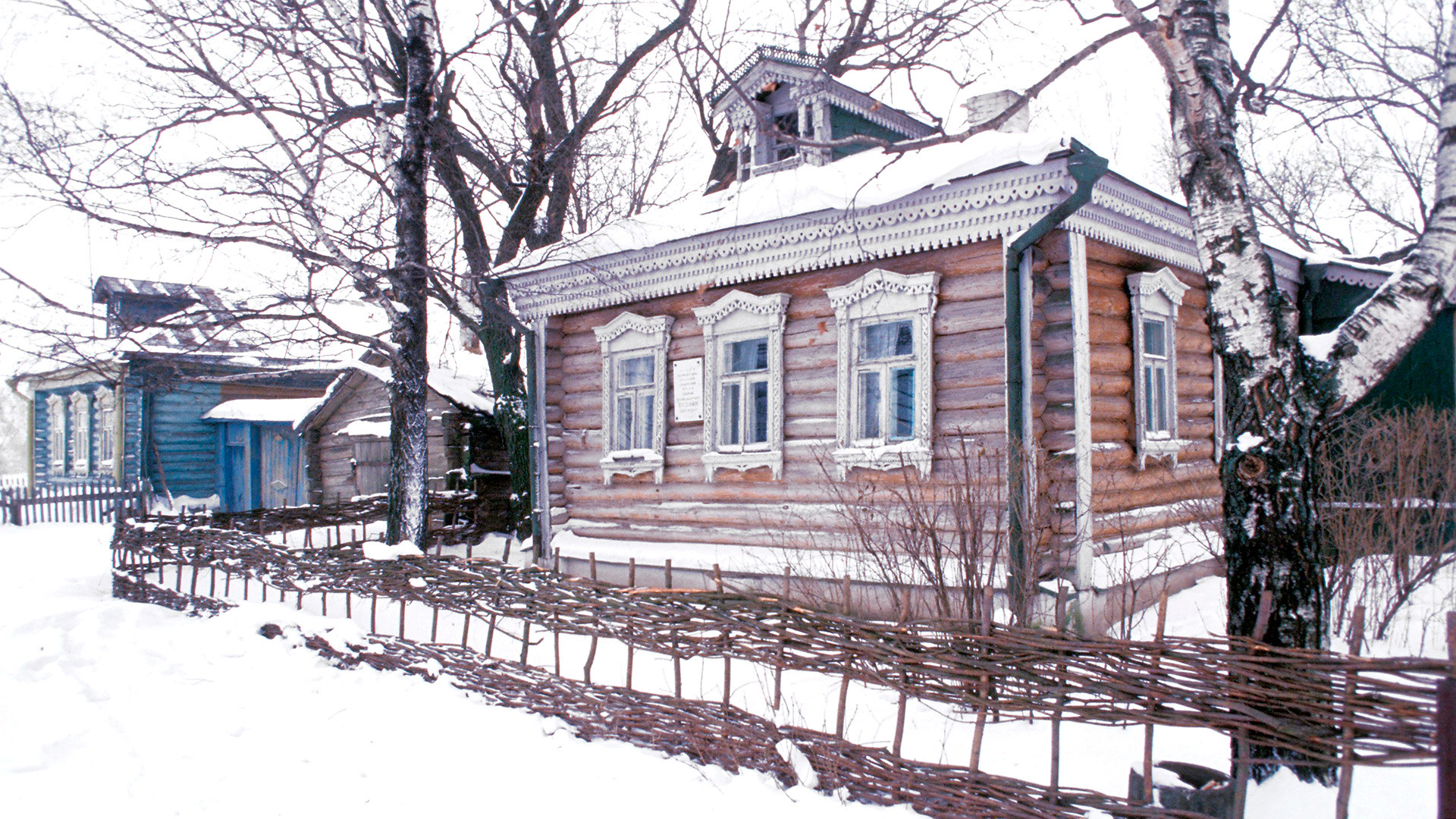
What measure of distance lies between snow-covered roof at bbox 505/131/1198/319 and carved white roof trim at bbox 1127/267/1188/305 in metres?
0.24

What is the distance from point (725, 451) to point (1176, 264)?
15.9ft

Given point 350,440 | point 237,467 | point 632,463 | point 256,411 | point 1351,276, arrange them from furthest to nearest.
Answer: point 237,467 < point 256,411 < point 350,440 < point 1351,276 < point 632,463

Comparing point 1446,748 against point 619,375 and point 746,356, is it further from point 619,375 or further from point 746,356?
point 619,375

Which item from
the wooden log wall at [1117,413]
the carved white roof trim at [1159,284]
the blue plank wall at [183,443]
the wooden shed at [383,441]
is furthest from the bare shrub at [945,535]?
the blue plank wall at [183,443]

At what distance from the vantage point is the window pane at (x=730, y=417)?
8.73 m

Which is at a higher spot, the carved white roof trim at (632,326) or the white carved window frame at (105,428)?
the carved white roof trim at (632,326)

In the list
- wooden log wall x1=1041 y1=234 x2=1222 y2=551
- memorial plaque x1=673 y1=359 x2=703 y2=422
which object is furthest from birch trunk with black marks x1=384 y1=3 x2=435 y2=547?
wooden log wall x1=1041 y1=234 x2=1222 y2=551

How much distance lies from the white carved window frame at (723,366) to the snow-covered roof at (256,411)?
1389cm

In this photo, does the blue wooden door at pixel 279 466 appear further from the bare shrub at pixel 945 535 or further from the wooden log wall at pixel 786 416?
the bare shrub at pixel 945 535

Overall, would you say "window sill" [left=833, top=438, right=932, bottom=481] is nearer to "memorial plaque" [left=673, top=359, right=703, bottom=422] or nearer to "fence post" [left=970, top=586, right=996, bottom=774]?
"memorial plaque" [left=673, top=359, right=703, bottom=422]

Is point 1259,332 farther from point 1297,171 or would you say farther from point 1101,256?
point 1297,171

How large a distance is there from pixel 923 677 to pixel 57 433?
91.9 ft

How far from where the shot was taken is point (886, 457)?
288 inches

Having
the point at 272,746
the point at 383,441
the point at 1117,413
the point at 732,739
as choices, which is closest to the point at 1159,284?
the point at 1117,413
